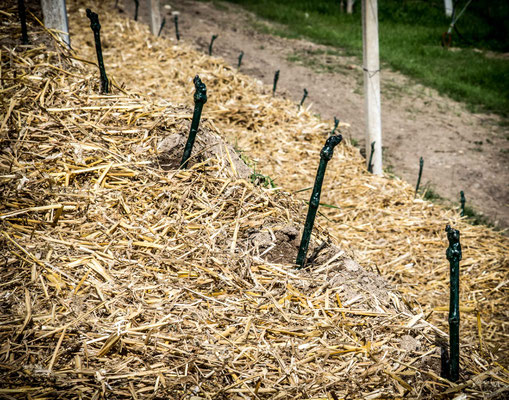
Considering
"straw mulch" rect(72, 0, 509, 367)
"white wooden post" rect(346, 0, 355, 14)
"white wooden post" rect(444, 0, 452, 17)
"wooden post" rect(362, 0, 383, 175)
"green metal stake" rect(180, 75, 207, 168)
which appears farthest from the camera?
"white wooden post" rect(444, 0, 452, 17)

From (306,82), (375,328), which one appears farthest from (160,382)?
(306,82)

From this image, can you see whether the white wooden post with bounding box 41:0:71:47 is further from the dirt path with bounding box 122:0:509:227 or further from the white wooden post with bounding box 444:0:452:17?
the white wooden post with bounding box 444:0:452:17

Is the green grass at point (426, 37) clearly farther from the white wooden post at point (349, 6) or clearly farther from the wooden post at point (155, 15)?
the wooden post at point (155, 15)

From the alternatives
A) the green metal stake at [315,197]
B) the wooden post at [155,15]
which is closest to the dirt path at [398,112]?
the wooden post at [155,15]

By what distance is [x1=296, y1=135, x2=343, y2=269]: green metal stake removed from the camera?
2.33m

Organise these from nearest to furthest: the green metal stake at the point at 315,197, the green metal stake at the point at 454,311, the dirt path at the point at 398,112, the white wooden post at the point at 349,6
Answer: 1. the green metal stake at the point at 454,311
2. the green metal stake at the point at 315,197
3. the dirt path at the point at 398,112
4. the white wooden post at the point at 349,6

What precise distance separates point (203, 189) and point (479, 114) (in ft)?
24.3

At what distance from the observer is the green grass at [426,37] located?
933cm

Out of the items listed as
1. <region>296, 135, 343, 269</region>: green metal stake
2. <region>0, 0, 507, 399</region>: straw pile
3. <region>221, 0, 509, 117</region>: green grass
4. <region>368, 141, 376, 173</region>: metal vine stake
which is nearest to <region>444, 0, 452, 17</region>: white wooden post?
<region>221, 0, 509, 117</region>: green grass

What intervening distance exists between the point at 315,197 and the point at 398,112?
6202 millimetres

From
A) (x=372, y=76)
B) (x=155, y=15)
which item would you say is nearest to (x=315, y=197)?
(x=372, y=76)

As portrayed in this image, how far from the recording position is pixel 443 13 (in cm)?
1545

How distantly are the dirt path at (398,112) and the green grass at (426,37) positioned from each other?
0.67 meters

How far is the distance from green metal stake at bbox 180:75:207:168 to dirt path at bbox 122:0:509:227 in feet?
12.6
